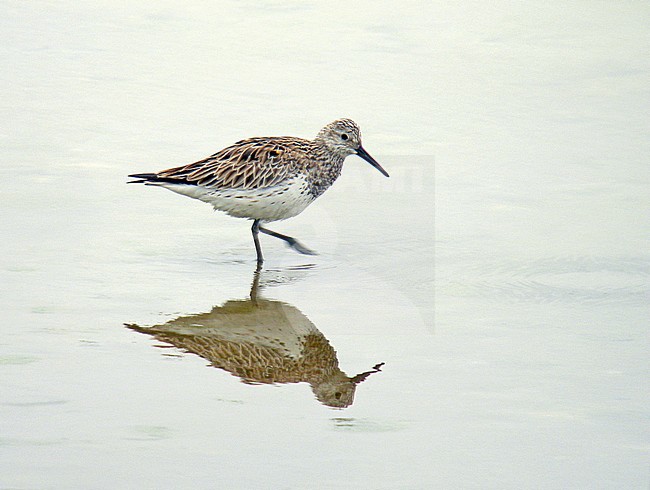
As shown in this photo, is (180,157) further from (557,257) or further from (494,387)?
(494,387)

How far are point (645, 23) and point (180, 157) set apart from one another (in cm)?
766

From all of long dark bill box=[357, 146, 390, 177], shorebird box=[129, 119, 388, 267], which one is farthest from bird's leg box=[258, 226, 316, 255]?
long dark bill box=[357, 146, 390, 177]

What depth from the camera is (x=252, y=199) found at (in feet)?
33.6

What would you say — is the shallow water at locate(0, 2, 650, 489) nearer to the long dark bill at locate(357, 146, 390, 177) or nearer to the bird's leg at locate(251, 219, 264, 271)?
the bird's leg at locate(251, 219, 264, 271)

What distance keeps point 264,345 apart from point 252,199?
2641 millimetres

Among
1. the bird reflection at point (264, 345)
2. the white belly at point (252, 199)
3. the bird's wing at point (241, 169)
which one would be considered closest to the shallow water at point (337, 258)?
the bird reflection at point (264, 345)

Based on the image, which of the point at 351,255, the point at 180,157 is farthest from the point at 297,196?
the point at 180,157

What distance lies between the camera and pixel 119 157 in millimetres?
11867

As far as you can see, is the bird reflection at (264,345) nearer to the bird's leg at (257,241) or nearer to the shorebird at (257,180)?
the bird's leg at (257,241)

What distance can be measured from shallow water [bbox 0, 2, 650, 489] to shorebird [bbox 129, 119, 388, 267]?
301mm

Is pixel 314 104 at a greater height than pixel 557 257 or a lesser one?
greater

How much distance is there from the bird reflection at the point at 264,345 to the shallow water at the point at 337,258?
0.02 m

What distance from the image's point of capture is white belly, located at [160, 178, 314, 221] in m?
10.2

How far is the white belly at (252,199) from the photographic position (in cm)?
1020
